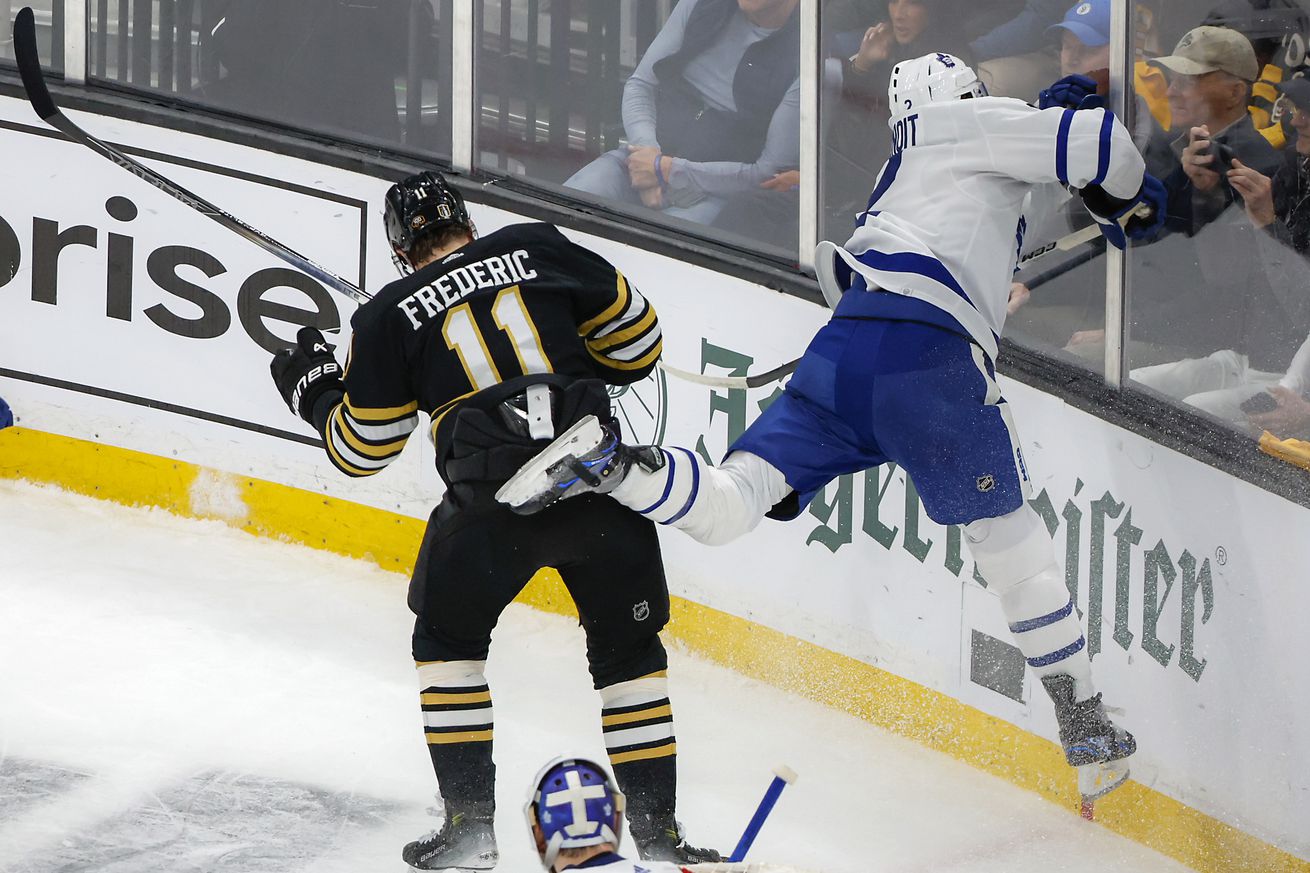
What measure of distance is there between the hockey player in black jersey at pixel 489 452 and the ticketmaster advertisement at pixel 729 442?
0.85 meters

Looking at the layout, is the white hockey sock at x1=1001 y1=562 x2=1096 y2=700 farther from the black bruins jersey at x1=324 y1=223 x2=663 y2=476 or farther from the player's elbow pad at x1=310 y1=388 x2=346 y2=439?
the player's elbow pad at x1=310 y1=388 x2=346 y2=439

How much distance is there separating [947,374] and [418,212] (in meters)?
0.89

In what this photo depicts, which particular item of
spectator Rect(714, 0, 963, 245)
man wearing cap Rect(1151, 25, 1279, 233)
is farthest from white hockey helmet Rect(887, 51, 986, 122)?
spectator Rect(714, 0, 963, 245)

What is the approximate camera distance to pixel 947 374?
8.93 feet

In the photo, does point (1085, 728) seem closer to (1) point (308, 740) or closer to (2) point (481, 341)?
(2) point (481, 341)

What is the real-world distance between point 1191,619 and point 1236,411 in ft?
1.22

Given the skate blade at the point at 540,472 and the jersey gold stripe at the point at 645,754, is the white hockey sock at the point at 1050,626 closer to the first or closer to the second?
the jersey gold stripe at the point at 645,754

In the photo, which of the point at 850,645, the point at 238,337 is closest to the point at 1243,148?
the point at 850,645

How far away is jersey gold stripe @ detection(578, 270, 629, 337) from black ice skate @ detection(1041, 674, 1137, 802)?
93 centimetres

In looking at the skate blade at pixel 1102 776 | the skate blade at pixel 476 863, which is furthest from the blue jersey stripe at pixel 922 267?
the skate blade at pixel 476 863

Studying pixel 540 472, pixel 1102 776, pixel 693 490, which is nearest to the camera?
pixel 540 472

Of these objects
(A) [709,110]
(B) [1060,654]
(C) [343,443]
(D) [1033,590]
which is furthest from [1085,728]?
(A) [709,110]

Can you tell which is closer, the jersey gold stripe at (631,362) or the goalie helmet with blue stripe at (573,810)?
the goalie helmet with blue stripe at (573,810)

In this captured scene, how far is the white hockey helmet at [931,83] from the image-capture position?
278 centimetres
